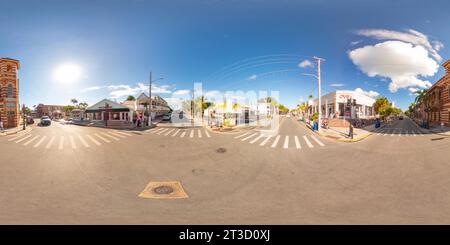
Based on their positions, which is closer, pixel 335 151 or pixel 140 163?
pixel 140 163

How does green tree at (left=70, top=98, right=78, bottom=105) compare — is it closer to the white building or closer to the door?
the door

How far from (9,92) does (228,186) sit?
3960 cm

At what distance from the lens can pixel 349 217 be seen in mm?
5324

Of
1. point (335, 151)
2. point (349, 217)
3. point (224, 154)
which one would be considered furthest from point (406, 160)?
point (224, 154)

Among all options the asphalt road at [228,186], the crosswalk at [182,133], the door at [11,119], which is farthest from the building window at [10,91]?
the asphalt road at [228,186]

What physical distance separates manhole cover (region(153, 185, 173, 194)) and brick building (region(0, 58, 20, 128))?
35.6 meters

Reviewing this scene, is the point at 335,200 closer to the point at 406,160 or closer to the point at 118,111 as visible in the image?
the point at 406,160

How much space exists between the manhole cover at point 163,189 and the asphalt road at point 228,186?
1.96 ft

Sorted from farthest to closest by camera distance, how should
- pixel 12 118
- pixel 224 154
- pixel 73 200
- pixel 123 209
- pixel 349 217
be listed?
1. pixel 12 118
2. pixel 224 154
3. pixel 73 200
4. pixel 123 209
5. pixel 349 217

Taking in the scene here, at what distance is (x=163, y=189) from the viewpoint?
758cm

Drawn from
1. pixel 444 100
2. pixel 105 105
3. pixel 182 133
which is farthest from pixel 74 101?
pixel 444 100

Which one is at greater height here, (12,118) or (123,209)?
(12,118)

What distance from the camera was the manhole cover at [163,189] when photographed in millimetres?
7309

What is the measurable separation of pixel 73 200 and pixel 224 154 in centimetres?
776
